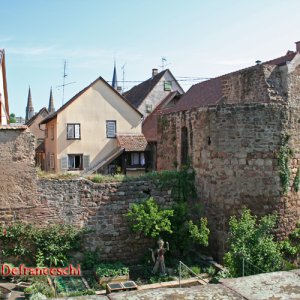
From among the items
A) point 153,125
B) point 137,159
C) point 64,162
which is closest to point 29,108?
point 153,125

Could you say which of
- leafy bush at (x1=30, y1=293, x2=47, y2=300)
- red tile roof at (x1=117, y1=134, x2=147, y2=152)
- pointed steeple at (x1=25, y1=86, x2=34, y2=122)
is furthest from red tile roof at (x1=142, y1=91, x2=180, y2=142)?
pointed steeple at (x1=25, y1=86, x2=34, y2=122)

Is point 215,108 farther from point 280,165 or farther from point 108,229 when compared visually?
point 108,229

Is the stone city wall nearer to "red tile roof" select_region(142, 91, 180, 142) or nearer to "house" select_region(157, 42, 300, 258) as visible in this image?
"house" select_region(157, 42, 300, 258)

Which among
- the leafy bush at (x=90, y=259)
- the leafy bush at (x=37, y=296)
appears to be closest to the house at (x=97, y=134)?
the leafy bush at (x=90, y=259)

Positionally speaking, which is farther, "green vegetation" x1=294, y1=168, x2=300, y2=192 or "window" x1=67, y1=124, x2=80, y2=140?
"window" x1=67, y1=124, x2=80, y2=140

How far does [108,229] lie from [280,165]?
Result: 19.1 ft

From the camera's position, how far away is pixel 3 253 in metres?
12.0

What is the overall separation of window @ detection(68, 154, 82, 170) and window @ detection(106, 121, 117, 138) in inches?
103

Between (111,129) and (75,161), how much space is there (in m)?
3.49

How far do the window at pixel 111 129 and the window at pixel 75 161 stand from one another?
8.55 ft

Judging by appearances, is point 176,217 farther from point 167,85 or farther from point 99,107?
point 167,85

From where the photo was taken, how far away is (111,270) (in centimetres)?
1193

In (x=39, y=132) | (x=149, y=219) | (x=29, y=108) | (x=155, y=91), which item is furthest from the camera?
(x=29, y=108)

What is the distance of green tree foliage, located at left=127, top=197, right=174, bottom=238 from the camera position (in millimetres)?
12398
